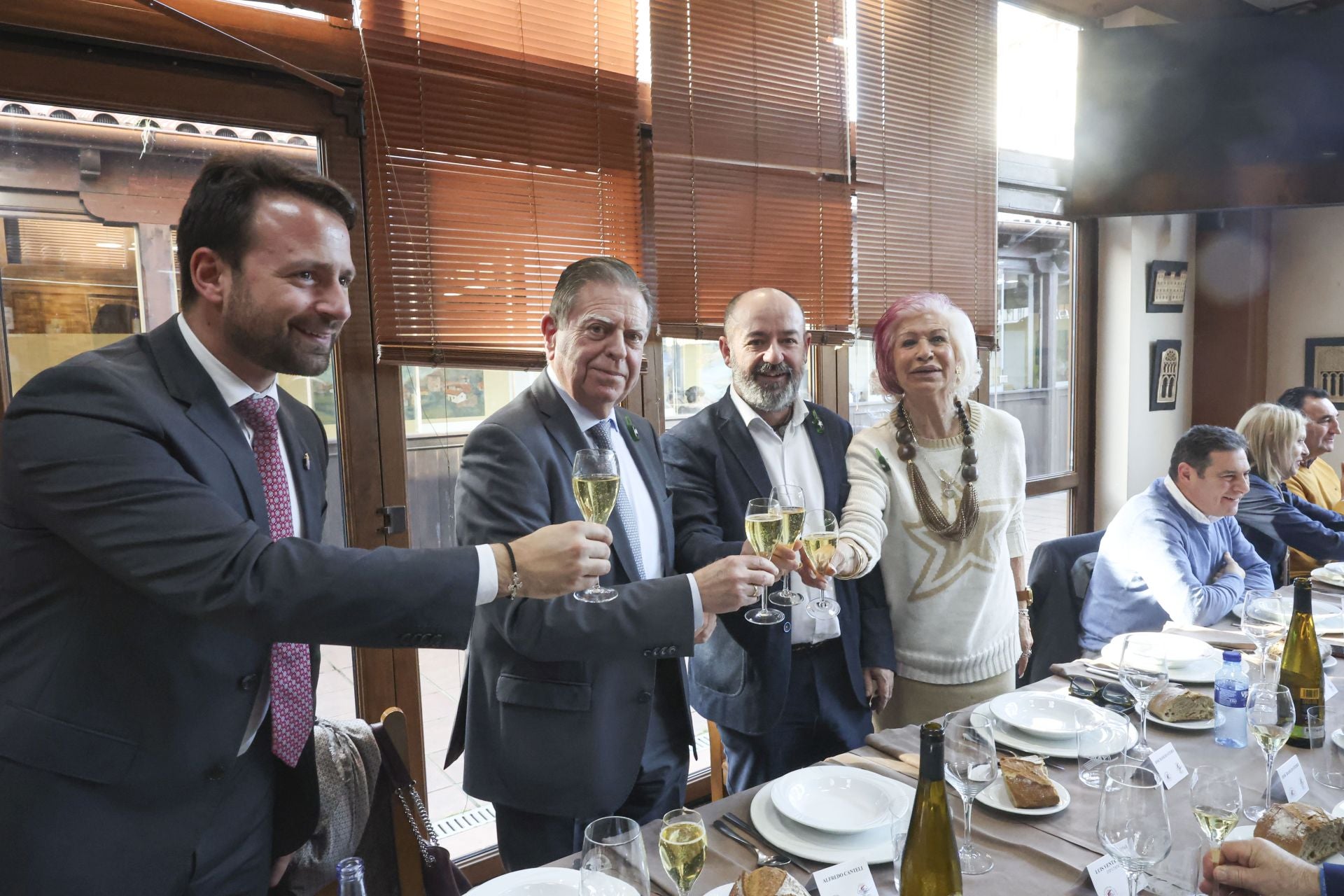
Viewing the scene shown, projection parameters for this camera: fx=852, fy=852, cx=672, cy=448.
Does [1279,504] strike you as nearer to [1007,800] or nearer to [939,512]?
[939,512]

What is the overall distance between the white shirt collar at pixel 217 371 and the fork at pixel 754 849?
102cm

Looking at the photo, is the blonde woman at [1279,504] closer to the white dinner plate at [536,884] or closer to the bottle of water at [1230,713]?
the bottle of water at [1230,713]

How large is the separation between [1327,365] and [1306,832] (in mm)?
5044

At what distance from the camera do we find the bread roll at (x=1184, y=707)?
172 cm

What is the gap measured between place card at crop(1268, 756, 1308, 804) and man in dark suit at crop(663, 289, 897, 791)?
853 mm

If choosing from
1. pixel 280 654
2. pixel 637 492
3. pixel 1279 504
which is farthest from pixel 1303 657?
pixel 1279 504

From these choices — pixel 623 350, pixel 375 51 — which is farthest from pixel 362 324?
pixel 623 350

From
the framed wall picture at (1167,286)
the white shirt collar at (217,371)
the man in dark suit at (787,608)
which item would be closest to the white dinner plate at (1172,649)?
the man in dark suit at (787,608)

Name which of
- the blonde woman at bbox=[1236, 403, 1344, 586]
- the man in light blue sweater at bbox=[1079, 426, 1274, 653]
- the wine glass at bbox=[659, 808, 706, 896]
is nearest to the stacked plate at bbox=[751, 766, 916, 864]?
the wine glass at bbox=[659, 808, 706, 896]

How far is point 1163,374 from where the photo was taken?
15.9ft

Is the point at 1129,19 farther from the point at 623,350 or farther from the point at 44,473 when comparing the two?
the point at 44,473

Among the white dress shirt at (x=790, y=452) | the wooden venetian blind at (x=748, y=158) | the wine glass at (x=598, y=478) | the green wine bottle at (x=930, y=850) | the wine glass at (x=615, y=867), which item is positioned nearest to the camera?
the wine glass at (x=615, y=867)

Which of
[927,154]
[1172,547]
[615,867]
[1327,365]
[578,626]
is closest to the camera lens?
[615,867]

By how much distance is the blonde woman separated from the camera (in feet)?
12.0
